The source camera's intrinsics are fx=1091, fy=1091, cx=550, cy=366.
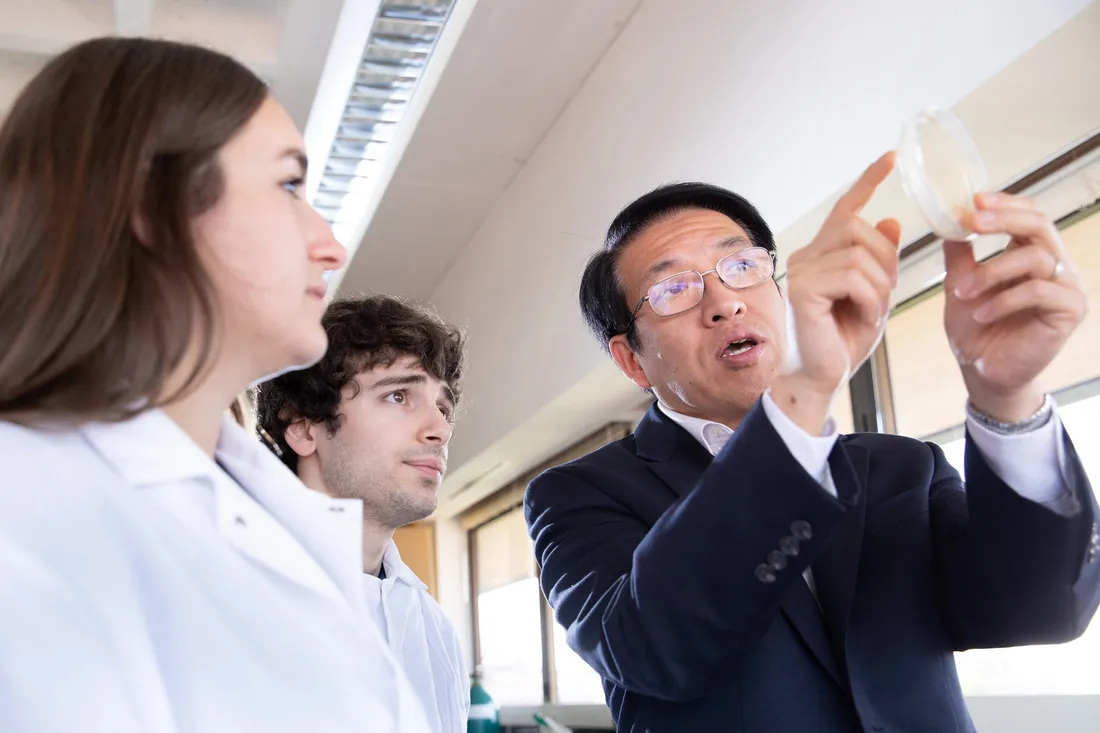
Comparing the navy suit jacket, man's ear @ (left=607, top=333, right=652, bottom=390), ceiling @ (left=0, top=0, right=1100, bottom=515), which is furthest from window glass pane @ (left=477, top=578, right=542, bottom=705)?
the navy suit jacket

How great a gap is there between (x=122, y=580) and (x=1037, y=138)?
6.17ft

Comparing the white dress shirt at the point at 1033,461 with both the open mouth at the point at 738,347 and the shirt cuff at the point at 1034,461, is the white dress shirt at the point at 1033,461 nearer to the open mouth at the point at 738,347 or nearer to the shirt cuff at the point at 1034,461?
the shirt cuff at the point at 1034,461

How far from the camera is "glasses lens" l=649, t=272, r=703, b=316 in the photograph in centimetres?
Answer: 143

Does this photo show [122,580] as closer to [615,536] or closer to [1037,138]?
[615,536]

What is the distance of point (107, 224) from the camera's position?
2.78 ft

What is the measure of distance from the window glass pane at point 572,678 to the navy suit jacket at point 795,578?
125 inches

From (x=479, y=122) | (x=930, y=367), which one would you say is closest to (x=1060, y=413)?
(x=930, y=367)

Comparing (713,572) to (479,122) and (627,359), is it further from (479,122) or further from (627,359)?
(479,122)

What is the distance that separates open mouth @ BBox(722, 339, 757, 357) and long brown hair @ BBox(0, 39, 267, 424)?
2.18 feet

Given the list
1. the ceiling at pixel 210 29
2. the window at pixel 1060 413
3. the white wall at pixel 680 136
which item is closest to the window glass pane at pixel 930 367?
the window at pixel 1060 413

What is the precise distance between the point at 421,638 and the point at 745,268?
36.9 inches

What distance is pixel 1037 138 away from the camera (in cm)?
206

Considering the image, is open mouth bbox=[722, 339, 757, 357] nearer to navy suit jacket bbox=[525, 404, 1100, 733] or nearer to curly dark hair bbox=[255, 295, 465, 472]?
navy suit jacket bbox=[525, 404, 1100, 733]

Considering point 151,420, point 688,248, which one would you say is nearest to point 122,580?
point 151,420
